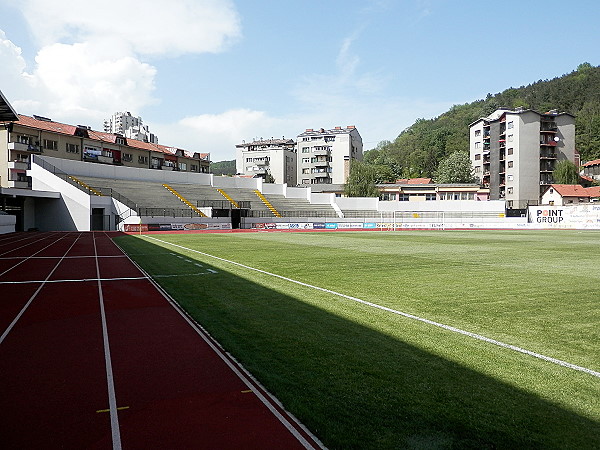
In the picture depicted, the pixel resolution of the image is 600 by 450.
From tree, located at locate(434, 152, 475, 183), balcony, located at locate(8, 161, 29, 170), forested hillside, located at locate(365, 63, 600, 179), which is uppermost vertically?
forested hillside, located at locate(365, 63, 600, 179)

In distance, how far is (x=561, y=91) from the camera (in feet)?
355

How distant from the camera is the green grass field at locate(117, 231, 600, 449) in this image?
4.00 metres

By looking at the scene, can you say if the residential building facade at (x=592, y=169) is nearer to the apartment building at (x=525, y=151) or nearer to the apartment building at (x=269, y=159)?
the apartment building at (x=525, y=151)

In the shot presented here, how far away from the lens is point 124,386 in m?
4.99

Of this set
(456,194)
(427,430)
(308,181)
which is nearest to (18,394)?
(427,430)

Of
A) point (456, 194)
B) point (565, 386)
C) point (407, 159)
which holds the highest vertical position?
point (407, 159)

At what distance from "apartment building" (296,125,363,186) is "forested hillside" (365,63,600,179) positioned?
29.8 feet

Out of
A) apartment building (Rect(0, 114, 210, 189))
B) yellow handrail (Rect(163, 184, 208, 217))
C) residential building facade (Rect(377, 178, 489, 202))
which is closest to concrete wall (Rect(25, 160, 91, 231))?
apartment building (Rect(0, 114, 210, 189))

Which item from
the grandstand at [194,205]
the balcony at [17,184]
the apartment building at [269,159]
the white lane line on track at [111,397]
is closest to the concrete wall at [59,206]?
the grandstand at [194,205]

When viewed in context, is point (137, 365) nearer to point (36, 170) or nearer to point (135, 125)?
point (36, 170)

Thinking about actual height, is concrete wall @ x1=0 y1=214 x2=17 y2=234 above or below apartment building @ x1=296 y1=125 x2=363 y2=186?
below

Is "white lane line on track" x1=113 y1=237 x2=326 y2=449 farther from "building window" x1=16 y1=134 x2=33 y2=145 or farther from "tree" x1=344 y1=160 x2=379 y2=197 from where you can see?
"tree" x1=344 y1=160 x2=379 y2=197

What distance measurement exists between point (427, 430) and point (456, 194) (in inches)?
3374

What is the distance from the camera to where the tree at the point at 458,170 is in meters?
89.8
